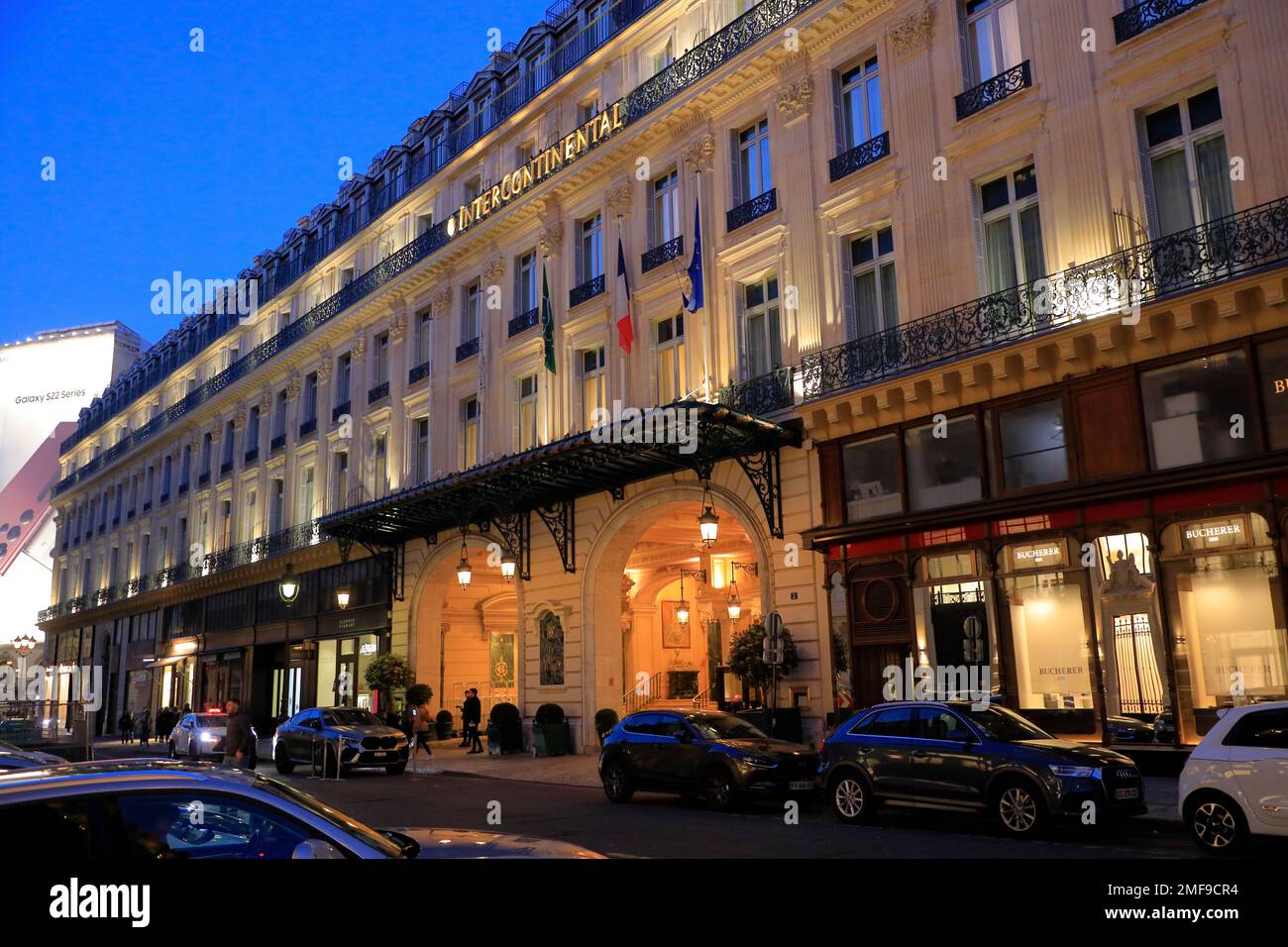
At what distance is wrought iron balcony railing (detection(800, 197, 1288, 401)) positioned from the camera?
15.3m

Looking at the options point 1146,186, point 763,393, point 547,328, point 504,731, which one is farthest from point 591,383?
point 1146,186

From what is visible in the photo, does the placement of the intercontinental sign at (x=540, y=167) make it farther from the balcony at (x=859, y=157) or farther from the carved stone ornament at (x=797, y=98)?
the balcony at (x=859, y=157)

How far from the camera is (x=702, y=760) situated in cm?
1516

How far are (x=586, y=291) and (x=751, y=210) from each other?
5864 mm

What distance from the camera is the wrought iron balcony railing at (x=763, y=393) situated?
2175cm

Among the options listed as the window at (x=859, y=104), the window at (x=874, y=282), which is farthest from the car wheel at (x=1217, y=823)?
the window at (x=859, y=104)

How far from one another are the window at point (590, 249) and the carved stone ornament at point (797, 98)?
6.47m

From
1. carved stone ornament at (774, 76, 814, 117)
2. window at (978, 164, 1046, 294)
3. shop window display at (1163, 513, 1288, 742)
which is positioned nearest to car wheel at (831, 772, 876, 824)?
shop window display at (1163, 513, 1288, 742)

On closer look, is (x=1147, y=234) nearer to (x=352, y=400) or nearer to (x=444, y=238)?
(x=444, y=238)

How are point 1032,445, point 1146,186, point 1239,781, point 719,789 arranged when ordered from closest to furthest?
1. point 1239,781
2. point 719,789
3. point 1146,186
4. point 1032,445

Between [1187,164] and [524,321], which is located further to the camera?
[524,321]

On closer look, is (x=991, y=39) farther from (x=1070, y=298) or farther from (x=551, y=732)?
(x=551, y=732)
